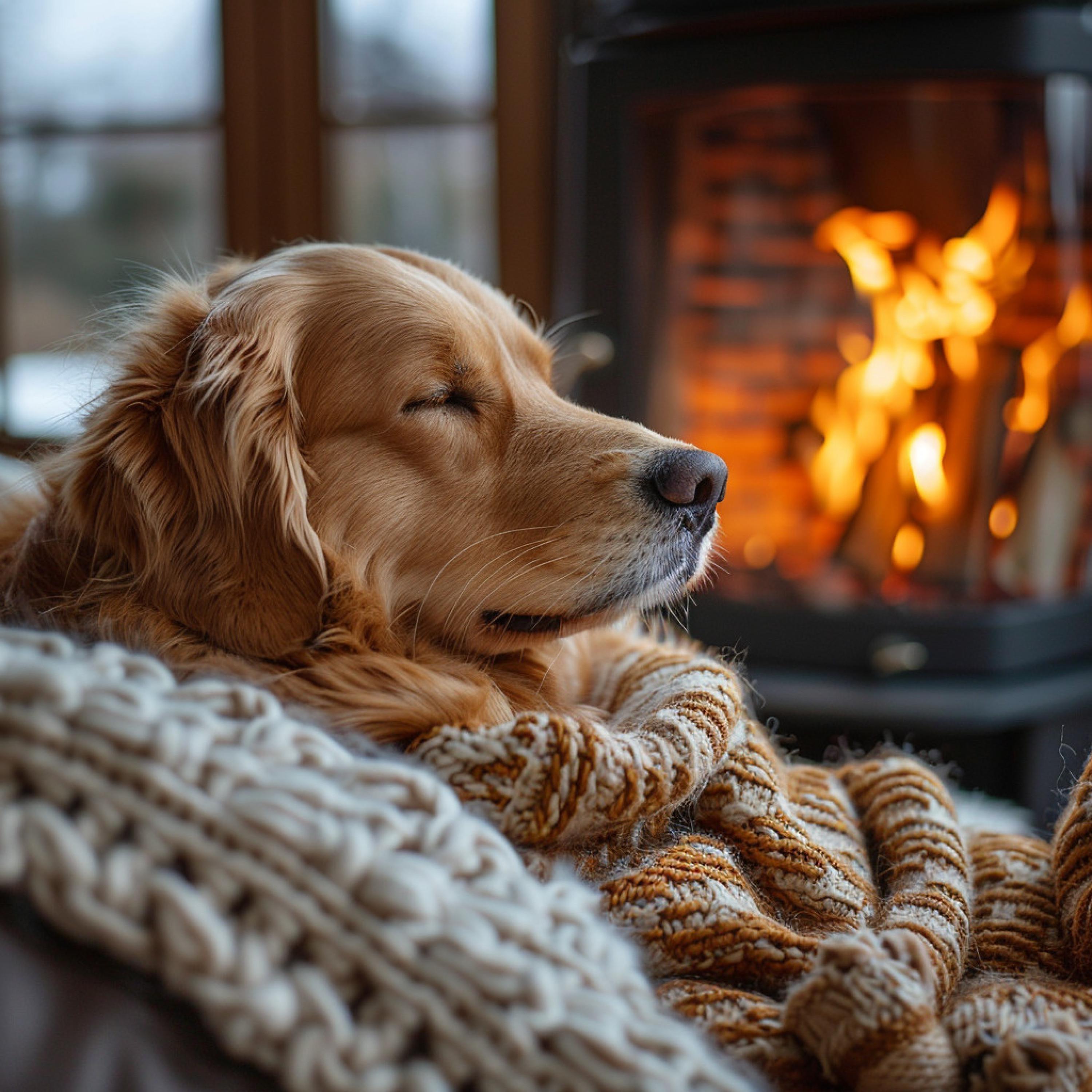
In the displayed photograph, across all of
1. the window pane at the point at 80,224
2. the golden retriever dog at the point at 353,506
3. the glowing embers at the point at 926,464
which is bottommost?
the glowing embers at the point at 926,464

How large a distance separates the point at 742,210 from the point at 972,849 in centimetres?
163

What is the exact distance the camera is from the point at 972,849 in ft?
2.91

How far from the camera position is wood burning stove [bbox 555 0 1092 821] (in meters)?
2.03

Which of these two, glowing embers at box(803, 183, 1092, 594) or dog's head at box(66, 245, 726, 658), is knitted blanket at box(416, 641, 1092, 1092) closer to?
dog's head at box(66, 245, 726, 658)

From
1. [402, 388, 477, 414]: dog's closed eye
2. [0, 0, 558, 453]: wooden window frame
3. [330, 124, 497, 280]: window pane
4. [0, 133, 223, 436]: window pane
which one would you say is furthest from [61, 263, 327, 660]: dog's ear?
[0, 133, 223, 436]: window pane

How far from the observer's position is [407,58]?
293 cm

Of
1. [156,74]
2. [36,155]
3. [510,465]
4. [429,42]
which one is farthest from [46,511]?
[36,155]

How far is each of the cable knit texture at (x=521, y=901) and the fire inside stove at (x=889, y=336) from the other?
4.63ft

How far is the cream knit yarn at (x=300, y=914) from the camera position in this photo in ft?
1.54

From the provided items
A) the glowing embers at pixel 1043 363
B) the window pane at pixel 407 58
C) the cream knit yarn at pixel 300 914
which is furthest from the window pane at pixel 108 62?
the cream knit yarn at pixel 300 914

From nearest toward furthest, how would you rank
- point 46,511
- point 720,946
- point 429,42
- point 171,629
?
1. point 720,946
2. point 171,629
3. point 46,511
4. point 429,42

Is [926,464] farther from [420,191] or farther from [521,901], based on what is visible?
[521,901]

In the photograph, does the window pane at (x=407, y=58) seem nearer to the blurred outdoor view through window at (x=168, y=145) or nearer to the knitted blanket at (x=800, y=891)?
the blurred outdoor view through window at (x=168, y=145)

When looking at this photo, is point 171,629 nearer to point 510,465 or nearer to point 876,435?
point 510,465
